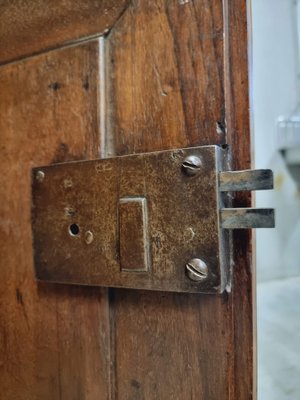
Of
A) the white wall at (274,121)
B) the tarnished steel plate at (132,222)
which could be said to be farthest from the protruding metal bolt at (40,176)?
the white wall at (274,121)

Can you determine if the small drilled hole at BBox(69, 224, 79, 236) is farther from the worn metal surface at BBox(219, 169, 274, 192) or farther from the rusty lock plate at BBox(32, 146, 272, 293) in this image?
the worn metal surface at BBox(219, 169, 274, 192)

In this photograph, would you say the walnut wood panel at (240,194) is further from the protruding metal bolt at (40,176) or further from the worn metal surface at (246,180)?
the protruding metal bolt at (40,176)

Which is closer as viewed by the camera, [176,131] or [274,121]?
[176,131]

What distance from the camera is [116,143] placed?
33 cm

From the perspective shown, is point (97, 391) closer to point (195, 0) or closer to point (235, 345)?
point (235, 345)

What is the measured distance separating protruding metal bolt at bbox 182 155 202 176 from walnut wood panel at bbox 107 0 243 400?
3 cm

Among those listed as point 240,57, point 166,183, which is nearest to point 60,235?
point 166,183

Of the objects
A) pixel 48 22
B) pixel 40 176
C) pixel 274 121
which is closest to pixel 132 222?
pixel 40 176

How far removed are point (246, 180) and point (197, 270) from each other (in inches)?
3.2

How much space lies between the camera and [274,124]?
0.95m

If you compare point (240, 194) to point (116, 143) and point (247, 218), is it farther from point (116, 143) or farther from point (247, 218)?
point (116, 143)

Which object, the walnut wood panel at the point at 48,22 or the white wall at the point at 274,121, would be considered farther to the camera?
Answer: the white wall at the point at 274,121

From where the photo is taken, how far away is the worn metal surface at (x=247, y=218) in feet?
0.80

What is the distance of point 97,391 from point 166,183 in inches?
9.1
